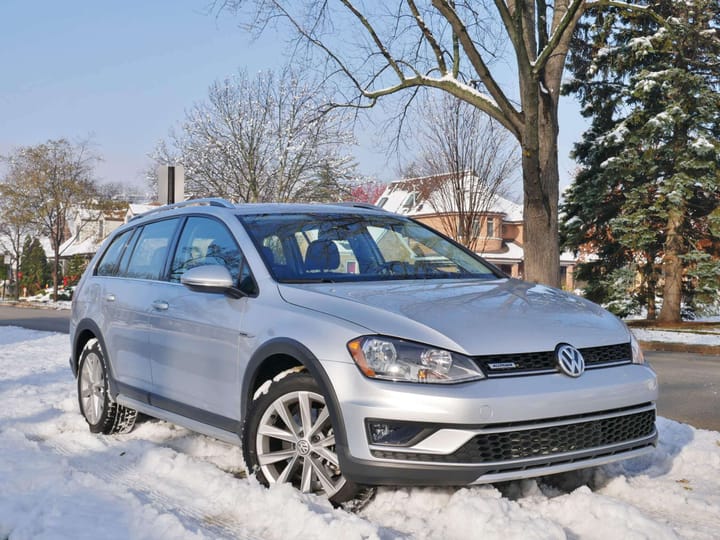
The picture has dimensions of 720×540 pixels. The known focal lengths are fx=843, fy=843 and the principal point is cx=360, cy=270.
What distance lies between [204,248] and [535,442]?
2590mm

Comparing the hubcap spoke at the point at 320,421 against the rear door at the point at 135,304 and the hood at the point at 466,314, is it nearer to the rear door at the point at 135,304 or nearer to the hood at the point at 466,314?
the hood at the point at 466,314

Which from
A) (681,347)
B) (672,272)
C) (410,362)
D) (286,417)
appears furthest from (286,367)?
(672,272)

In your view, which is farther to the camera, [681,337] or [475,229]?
Answer: [475,229]

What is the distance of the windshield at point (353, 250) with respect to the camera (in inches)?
195

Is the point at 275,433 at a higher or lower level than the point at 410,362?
lower

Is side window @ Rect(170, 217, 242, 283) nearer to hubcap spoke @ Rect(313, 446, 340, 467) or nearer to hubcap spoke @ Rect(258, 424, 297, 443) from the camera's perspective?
hubcap spoke @ Rect(258, 424, 297, 443)

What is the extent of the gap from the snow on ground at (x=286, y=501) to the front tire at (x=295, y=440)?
0.12m

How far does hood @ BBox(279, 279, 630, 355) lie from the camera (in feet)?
12.9

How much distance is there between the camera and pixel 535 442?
394 cm

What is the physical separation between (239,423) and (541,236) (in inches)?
382

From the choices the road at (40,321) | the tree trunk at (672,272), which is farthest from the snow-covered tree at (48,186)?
the tree trunk at (672,272)

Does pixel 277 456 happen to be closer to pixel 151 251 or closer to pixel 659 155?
pixel 151 251

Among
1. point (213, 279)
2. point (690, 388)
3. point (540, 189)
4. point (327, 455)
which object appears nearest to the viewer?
point (327, 455)

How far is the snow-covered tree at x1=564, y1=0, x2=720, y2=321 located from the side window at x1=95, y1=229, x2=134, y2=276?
19.0 m
